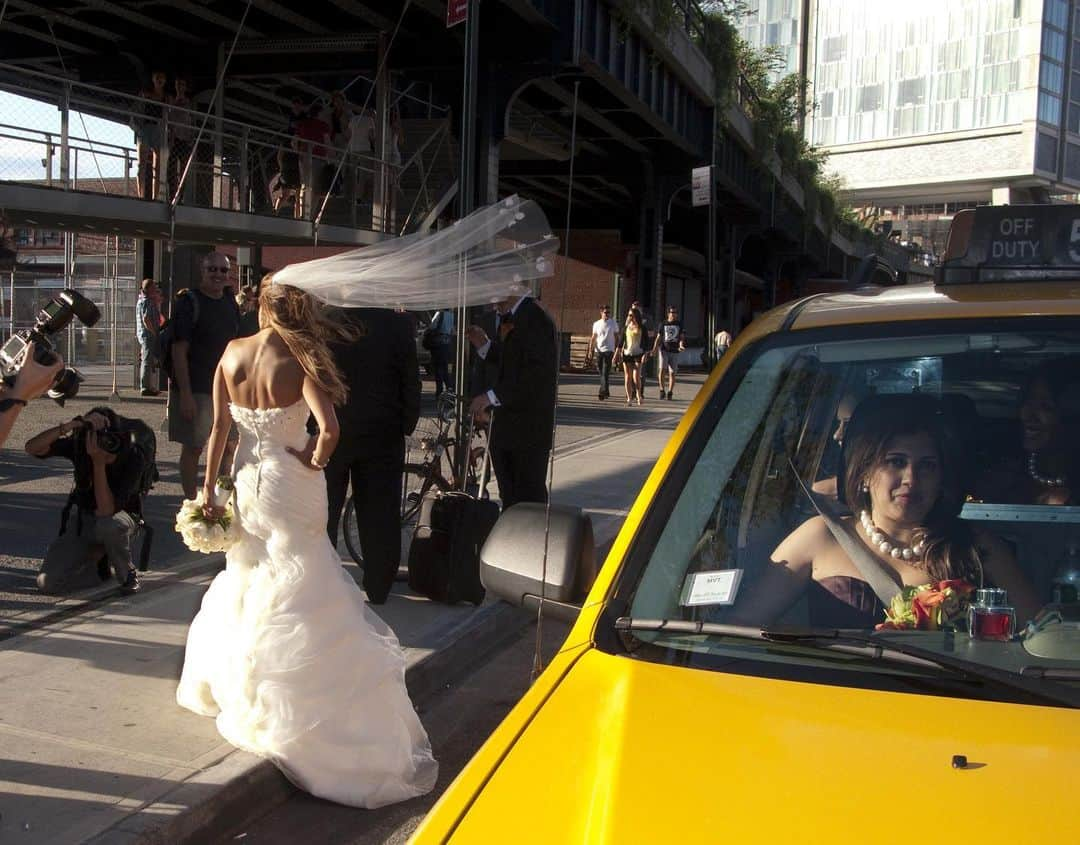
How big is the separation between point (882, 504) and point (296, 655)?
9.11 ft

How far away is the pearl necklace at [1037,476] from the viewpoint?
109 inches

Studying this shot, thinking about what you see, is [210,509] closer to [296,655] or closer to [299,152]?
[296,655]

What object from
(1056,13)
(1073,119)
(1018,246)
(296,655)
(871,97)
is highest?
(1056,13)

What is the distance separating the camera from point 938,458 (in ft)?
9.43

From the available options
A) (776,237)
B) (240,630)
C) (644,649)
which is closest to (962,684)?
(644,649)

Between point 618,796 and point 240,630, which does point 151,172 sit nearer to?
point 240,630

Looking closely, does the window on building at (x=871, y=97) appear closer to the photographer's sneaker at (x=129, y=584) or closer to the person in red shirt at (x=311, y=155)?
the person in red shirt at (x=311, y=155)

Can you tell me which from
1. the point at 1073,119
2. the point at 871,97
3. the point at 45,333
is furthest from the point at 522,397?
A: the point at 871,97

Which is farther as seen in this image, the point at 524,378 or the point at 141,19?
the point at 141,19

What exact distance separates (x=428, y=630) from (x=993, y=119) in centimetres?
9133

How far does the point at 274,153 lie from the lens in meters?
21.8

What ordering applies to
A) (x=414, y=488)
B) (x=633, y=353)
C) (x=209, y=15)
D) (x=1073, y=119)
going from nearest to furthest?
1. (x=414, y=488)
2. (x=209, y=15)
3. (x=633, y=353)
4. (x=1073, y=119)

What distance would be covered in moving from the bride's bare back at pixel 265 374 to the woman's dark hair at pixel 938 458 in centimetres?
299

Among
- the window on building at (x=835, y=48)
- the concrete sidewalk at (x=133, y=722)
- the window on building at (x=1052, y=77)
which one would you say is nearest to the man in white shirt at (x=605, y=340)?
the concrete sidewalk at (x=133, y=722)
